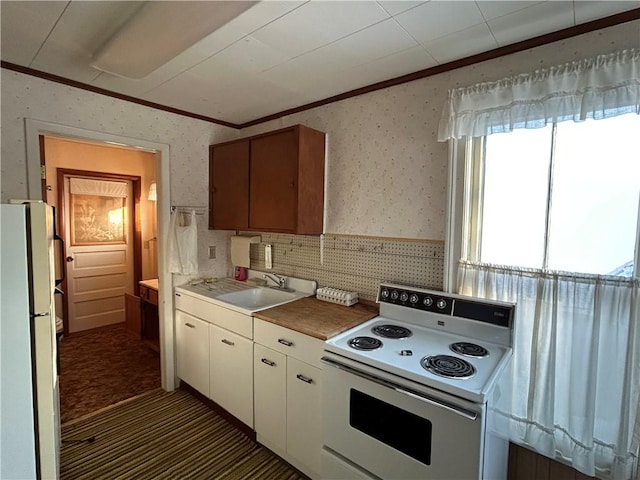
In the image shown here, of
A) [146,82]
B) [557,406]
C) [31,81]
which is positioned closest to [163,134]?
[146,82]

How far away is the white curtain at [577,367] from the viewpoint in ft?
4.58

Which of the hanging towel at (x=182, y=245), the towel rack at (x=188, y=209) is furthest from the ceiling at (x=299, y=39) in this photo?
the hanging towel at (x=182, y=245)

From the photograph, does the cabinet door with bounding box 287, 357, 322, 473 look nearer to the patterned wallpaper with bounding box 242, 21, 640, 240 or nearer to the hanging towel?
the patterned wallpaper with bounding box 242, 21, 640, 240

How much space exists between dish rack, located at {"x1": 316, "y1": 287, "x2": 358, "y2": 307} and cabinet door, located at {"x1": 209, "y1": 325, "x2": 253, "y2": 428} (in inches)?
24.1

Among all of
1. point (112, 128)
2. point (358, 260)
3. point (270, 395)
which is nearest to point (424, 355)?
point (358, 260)

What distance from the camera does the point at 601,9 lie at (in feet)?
4.49

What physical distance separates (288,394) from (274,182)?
1460 mm

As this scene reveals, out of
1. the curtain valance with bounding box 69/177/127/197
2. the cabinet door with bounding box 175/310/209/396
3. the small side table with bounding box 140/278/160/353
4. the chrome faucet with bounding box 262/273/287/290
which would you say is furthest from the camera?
the curtain valance with bounding box 69/177/127/197

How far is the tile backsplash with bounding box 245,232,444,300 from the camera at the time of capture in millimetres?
2037

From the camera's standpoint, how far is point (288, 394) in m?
1.93

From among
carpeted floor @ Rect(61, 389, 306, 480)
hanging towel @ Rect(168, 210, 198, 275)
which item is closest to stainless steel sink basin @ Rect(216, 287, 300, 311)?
hanging towel @ Rect(168, 210, 198, 275)

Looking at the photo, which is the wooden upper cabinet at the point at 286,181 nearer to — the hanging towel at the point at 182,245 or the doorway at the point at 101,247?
the hanging towel at the point at 182,245

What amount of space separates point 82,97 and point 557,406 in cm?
341

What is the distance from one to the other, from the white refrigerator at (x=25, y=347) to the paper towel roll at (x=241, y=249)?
5.69ft
